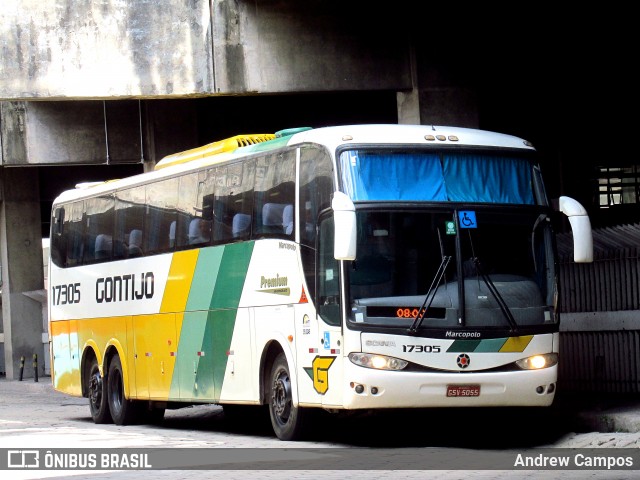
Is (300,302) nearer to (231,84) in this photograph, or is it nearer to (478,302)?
(478,302)

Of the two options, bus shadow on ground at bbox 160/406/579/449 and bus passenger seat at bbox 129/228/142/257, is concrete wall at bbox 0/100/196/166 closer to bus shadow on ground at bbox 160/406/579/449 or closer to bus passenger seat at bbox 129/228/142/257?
bus passenger seat at bbox 129/228/142/257

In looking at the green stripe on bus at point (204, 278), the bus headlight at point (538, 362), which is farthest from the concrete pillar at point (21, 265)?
the bus headlight at point (538, 362)

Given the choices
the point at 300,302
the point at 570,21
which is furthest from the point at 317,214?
the point at 570,21

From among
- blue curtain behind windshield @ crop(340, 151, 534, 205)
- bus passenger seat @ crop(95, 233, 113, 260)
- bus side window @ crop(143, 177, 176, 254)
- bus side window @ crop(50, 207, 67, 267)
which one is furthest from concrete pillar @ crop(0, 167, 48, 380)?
blue curtain behind windshield @ crop(340, 151, 534, 205)

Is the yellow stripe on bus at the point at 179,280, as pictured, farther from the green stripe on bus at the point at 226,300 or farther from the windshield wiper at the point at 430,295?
the windshield wiper at the point at 430,295

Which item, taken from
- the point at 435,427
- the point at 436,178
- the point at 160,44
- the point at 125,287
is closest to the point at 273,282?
the point at 436,178

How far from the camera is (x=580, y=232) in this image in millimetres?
14742

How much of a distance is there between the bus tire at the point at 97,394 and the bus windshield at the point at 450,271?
806cm

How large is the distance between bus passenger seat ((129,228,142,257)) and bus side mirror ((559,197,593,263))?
22.6ft

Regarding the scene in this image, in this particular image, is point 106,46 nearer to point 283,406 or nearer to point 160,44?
point 160,44

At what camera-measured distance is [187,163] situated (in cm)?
1864

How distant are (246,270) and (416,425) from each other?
130 inches

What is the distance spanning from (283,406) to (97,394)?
260 inches

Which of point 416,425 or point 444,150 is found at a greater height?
point 444,150
